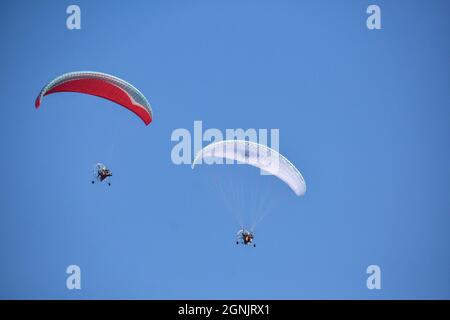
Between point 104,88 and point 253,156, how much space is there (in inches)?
235

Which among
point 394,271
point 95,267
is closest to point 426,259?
point 394,271

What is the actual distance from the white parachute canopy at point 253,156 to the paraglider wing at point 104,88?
312 cm

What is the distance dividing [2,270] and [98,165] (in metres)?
17.7

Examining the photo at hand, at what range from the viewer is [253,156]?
26.3 m

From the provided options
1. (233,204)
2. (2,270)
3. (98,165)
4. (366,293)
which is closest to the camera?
(233,204)

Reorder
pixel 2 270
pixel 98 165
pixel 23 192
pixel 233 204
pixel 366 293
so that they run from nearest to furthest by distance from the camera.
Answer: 1. pixel 233 204
2. pixel 98 165
3. pixel 366 293
4. pixel 2 270
5. pixel 23 192

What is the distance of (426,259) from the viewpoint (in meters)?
44.1

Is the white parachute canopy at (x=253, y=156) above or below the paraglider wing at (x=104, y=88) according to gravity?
below

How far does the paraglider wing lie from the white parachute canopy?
312cm

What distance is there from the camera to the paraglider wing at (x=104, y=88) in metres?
26.0
